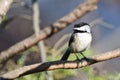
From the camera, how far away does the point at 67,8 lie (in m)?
3.42

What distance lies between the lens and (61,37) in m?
3.19

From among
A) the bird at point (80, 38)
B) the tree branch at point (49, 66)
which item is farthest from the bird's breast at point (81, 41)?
the tree branch at point (49, 66)

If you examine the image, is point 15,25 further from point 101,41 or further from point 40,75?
point 40,75

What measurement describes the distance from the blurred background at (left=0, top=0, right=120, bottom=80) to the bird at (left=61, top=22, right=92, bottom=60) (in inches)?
8.7

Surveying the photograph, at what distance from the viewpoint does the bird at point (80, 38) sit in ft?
6.95

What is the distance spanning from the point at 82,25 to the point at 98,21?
471 mm

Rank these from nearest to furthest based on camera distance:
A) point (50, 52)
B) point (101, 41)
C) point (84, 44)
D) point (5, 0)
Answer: point (5, 0)
point (84, 44)
point (50, 52)
point (101, 41)

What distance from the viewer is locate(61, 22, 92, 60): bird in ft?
6.95

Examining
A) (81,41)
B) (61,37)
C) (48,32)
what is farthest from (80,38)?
(61,37)

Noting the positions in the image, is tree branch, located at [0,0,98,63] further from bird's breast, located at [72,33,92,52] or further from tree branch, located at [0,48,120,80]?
tree branch, located at [0,48,120,80]

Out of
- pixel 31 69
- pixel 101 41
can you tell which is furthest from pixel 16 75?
pixel 101 41

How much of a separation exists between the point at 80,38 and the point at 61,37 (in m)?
1.02

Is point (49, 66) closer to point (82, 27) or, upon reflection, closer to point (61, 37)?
point (82, 27)

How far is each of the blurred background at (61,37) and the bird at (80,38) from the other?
0.22 m
